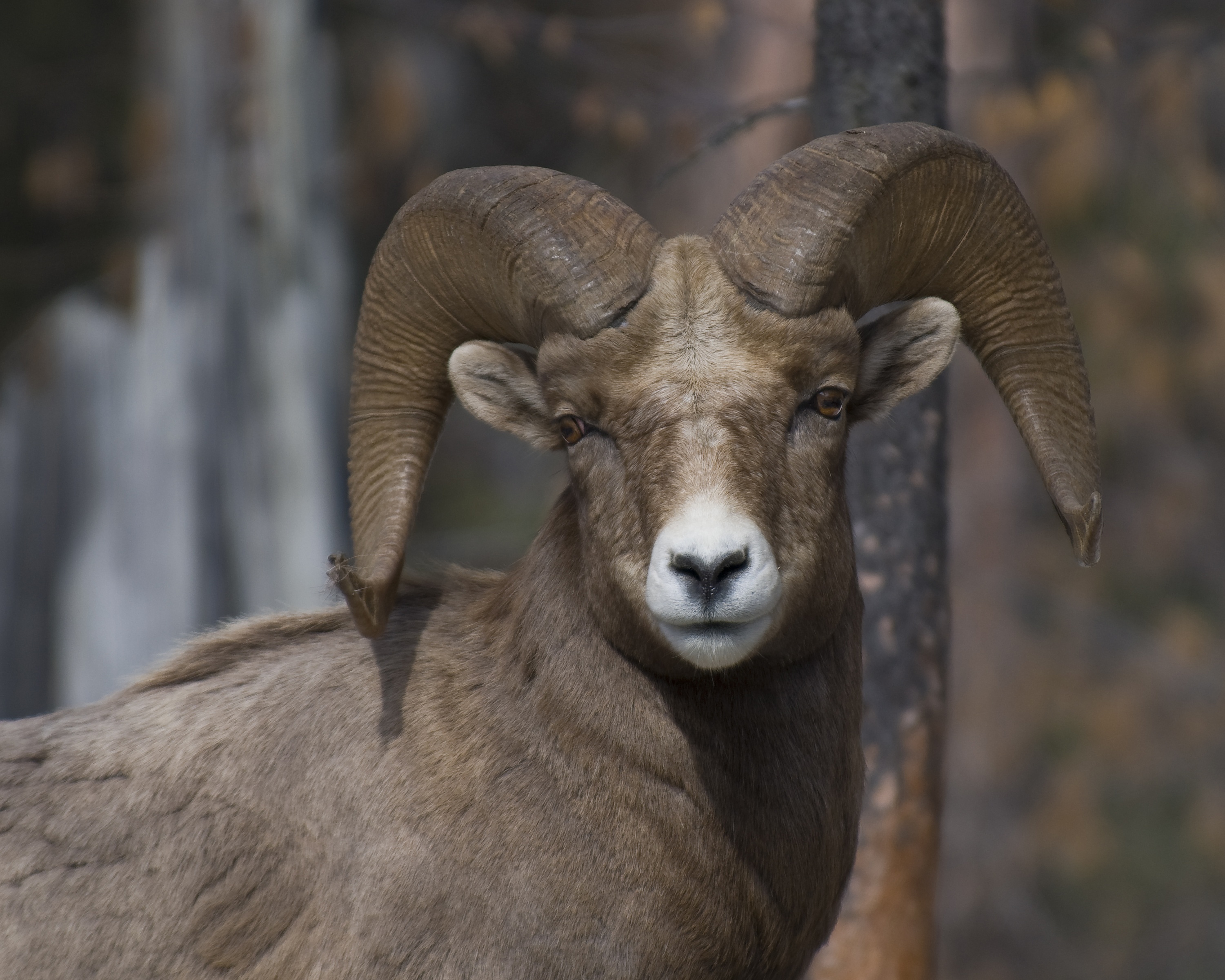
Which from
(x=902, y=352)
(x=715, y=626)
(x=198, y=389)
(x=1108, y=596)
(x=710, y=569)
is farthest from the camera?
(x=1108, y=596)

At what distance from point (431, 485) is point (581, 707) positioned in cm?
1542

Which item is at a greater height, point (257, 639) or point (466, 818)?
point (257, 639)

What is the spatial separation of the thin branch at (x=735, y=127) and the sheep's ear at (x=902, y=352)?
1.37 metres

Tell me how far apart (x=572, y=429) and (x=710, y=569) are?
939 millimetres

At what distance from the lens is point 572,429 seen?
4.53m

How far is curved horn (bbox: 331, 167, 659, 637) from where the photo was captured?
4402mm

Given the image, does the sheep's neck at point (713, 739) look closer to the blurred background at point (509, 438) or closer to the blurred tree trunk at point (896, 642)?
the blurred background at point (509, 438)

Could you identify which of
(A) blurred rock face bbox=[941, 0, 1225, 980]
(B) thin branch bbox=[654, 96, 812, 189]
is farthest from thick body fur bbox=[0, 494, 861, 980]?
(A) blurred rock face bbox=[941, 0, 1225, 980]

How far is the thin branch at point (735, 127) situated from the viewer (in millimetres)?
5836

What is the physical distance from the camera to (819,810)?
14.9ft

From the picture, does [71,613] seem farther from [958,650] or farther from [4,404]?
[958,650]

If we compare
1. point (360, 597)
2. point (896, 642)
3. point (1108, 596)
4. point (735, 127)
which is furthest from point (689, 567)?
point (1108, 596)

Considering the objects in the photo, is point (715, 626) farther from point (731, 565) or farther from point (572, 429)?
point (572, 429)

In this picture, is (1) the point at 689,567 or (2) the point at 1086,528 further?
(2) the point at 1086,528
